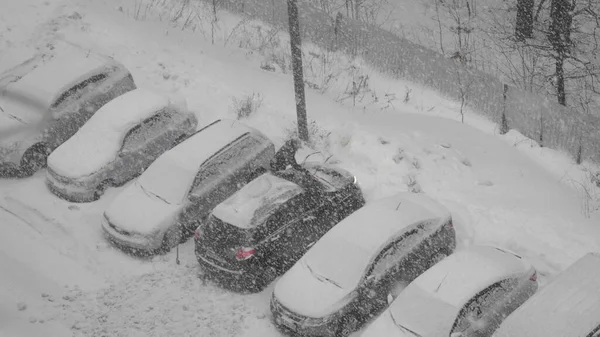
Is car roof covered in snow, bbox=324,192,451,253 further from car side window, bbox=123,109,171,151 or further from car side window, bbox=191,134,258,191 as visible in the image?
car side window, bbox=123,109,171,151

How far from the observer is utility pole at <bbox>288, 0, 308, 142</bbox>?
1313 centimetres

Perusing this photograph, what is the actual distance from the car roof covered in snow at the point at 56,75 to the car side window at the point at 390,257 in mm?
8209

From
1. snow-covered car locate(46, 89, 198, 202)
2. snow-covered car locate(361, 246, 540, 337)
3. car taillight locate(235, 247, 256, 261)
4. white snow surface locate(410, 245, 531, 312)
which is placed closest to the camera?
snow-covered car locate(361, 246, 540, 337)

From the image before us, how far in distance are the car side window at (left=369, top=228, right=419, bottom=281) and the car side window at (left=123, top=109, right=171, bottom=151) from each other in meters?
5.93

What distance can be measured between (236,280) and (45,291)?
10.9 ft

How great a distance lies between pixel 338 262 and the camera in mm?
10203

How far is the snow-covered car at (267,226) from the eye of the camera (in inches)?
426

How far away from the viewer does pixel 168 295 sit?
36.7ft

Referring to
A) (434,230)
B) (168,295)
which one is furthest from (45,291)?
(434,230)

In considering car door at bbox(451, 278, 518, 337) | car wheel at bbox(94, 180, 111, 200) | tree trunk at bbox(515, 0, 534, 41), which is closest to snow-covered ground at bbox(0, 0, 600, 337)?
car wheel at bbox(94, 180, 111, 200)

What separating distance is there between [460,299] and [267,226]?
3405 millimetres

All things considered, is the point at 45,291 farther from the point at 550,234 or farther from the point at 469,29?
the point at 469,29

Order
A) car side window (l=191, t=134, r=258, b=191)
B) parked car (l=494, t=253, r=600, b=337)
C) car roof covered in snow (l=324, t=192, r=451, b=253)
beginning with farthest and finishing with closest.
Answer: car side window (l=191, t=134, r=258, b=191) → car roof covered in snow (l=324, t=192, r=451, b=253) → parked car (l=494, t=253, r=600, b=337)

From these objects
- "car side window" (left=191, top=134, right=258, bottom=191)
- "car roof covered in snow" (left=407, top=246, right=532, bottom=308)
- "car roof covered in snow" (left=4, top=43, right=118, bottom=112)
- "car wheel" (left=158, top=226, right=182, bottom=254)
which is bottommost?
"car wheel" (left=158, top=226, right=182, bottom=254)
